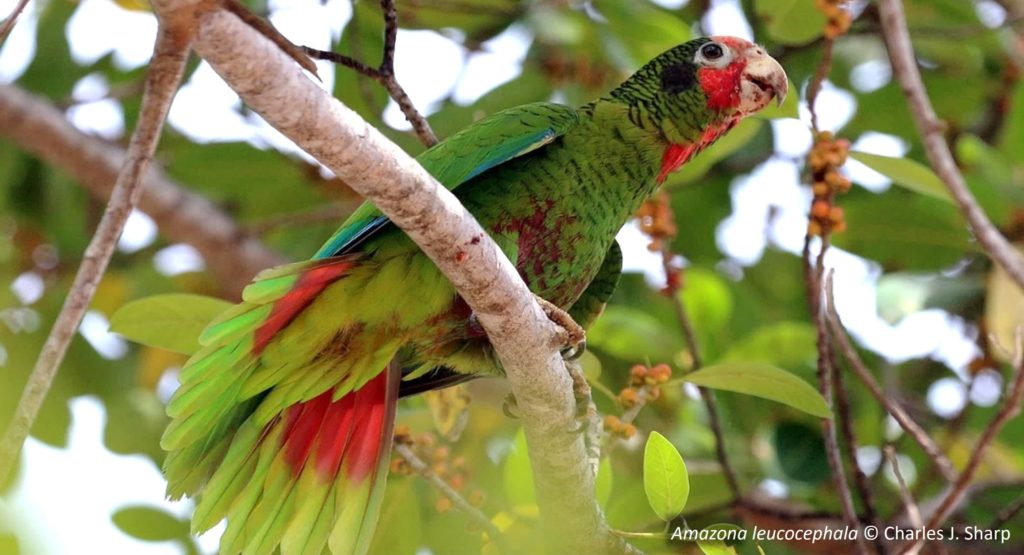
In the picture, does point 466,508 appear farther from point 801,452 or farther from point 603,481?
point 801,452

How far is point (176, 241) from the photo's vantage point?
374cm

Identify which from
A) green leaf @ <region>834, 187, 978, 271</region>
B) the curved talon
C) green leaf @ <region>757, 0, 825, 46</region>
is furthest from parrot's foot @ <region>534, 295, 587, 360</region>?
green leaf @ <region>834, 187, 978, 271</region>

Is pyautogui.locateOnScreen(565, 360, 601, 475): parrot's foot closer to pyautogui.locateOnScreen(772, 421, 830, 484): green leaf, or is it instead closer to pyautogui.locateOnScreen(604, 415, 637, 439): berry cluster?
pyautogui.locateOnScreen(604, 415, 637, 439): berry cluster

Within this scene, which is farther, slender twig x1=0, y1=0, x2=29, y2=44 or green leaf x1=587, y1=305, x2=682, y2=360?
green leaf x1=587, y1=305, x2=682, y2=360

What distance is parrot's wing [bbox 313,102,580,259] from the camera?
7.44 ft

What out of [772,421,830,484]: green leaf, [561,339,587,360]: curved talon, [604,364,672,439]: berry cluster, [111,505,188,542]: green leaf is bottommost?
[772,421,830,484]: green leaf

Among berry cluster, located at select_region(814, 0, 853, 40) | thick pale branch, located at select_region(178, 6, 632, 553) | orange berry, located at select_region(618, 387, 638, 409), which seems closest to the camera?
thick pale branch, located at select_region(178, 6, 632, 553)

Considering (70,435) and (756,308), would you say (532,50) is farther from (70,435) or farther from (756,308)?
(70,435)

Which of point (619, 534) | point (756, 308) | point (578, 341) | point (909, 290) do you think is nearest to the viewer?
point (619, 534)

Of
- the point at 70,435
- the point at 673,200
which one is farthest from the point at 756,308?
the point at 70,435

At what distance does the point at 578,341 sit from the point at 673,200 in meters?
1.68

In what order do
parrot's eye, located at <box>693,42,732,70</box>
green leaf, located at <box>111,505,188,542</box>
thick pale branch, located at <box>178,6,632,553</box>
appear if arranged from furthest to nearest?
green leaf, located at <box>111,505,188,542</box> < parrot's eye, located at <box>693,42,732,70</box> < thick pale branch, located at <box>178,6,632,553</box>

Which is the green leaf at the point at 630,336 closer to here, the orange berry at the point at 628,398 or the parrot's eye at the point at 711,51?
the orange berry at the point at 628,398

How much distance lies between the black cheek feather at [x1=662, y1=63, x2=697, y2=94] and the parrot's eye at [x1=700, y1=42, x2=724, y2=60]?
5cm
